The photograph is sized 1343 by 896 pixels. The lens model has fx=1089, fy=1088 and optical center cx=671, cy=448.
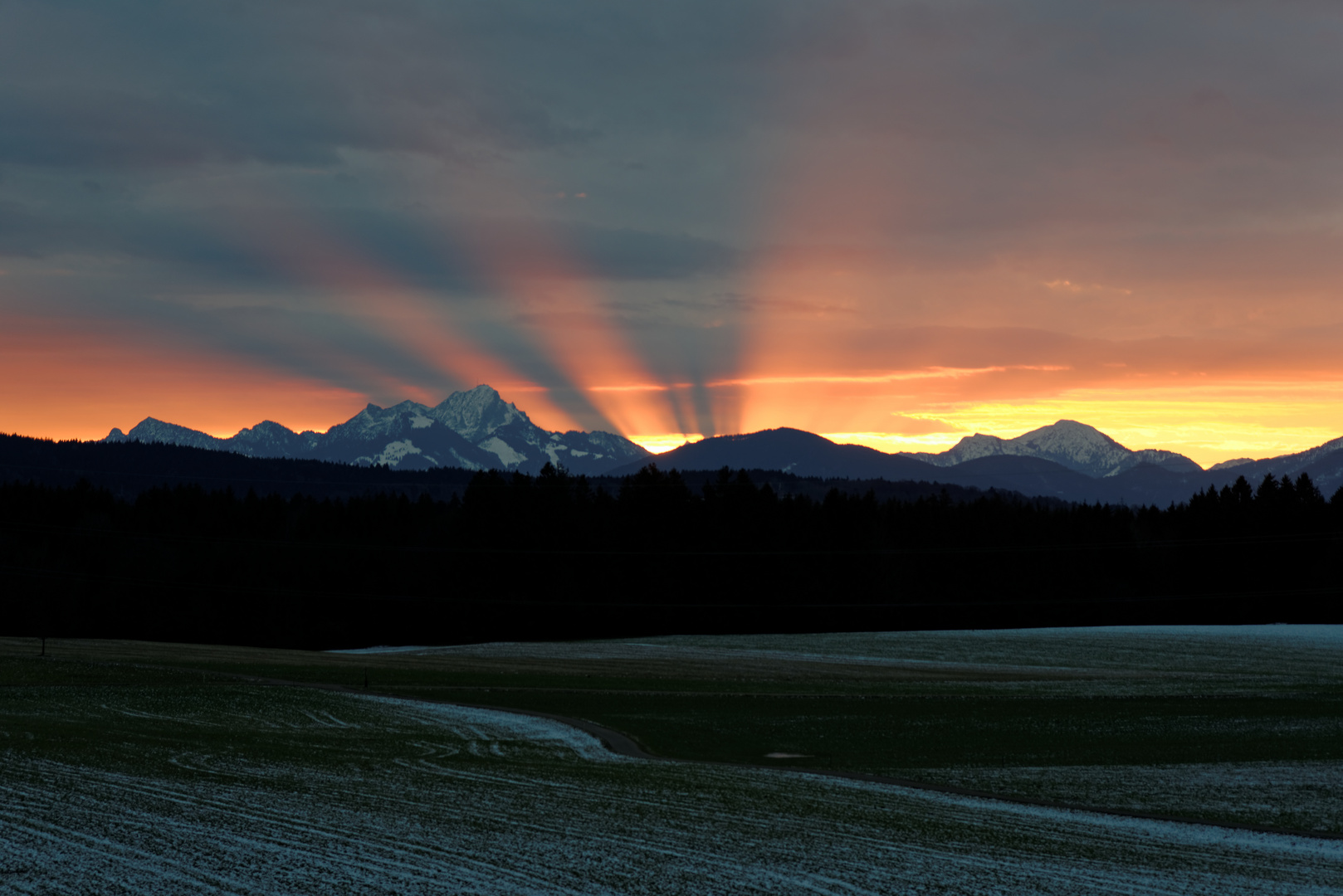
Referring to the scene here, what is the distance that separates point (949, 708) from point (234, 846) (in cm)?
4154

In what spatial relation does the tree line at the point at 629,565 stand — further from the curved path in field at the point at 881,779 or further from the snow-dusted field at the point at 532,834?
the snow-dusted field at the point at 532,834

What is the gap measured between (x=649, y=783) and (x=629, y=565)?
107m

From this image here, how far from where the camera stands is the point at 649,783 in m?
29.5

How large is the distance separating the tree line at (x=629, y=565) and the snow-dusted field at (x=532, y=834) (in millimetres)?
98205

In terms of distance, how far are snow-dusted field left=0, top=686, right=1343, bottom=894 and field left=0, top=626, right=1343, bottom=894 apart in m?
0.10

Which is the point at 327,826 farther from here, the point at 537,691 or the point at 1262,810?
the point at 537,691

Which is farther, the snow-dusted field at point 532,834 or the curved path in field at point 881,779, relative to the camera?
the curved path in field at point 881,779

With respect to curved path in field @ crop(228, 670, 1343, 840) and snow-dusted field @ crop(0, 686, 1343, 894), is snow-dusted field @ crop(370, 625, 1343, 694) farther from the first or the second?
snow-dusted field @ crop(0, 686, 1343, 894)

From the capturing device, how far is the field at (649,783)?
61.2 feet

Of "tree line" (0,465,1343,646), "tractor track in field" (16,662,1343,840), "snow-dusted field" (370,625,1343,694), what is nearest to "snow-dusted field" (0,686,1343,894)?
"tractor track in field" (16,662,1343,840)

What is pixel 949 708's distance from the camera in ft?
178

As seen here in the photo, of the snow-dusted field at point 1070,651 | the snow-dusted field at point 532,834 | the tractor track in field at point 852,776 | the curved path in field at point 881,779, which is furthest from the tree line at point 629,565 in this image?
the snow-dusted field at point 532,834

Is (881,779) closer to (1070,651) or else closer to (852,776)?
(852,776)

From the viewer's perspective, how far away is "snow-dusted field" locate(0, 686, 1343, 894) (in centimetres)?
1784
